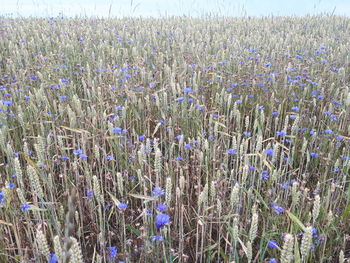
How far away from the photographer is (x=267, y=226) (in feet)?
5.49

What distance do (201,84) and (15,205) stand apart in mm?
2372

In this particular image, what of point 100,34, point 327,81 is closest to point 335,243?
point 327,81

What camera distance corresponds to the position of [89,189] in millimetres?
1815

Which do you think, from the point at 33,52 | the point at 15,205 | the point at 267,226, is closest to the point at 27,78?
the point at 33,52

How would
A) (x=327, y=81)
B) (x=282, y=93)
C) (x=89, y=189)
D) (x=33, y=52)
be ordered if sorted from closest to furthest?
1. (x=89, y=189)
2. (x=282, y=93)
3. (x=327, y=81)
4. (x=33, y=52)

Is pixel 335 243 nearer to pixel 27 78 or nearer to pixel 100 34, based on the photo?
pixel 27 78

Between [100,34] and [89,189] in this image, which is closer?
[89,189]

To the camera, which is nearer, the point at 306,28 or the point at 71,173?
the point at 71,173

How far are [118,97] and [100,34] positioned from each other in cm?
336

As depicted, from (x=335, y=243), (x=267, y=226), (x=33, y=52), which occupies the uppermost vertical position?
(x=33, y=52)

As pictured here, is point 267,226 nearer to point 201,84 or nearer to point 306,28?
point 201,84

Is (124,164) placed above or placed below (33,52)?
below

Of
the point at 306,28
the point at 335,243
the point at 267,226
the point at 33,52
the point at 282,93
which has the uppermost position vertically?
the point at 306,28

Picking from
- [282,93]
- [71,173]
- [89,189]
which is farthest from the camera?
[282,93]
